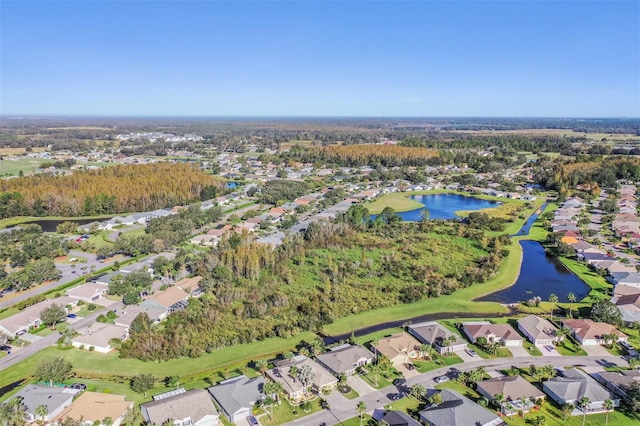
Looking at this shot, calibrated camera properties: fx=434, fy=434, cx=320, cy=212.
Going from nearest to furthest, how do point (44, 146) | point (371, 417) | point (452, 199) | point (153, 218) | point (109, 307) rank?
1. point (371, 417)
2. point (109, 307)
3. point (153, 218)
4. point (452, 199)
5. point (44, 146)

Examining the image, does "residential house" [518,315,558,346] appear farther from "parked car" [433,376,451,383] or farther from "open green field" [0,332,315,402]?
"open green field" [0,332,315,402]

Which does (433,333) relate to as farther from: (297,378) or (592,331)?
(592,331)

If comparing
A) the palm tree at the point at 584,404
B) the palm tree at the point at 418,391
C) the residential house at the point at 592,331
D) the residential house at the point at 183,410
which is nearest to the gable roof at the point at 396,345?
the palm tree at the point at 418,391

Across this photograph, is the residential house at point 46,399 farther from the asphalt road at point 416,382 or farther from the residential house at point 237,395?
the asphalt road at point 416,382

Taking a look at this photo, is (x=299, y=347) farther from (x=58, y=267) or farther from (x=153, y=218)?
(x=153, y=218)

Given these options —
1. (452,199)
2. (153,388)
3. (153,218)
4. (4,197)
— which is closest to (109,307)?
(153,388)
